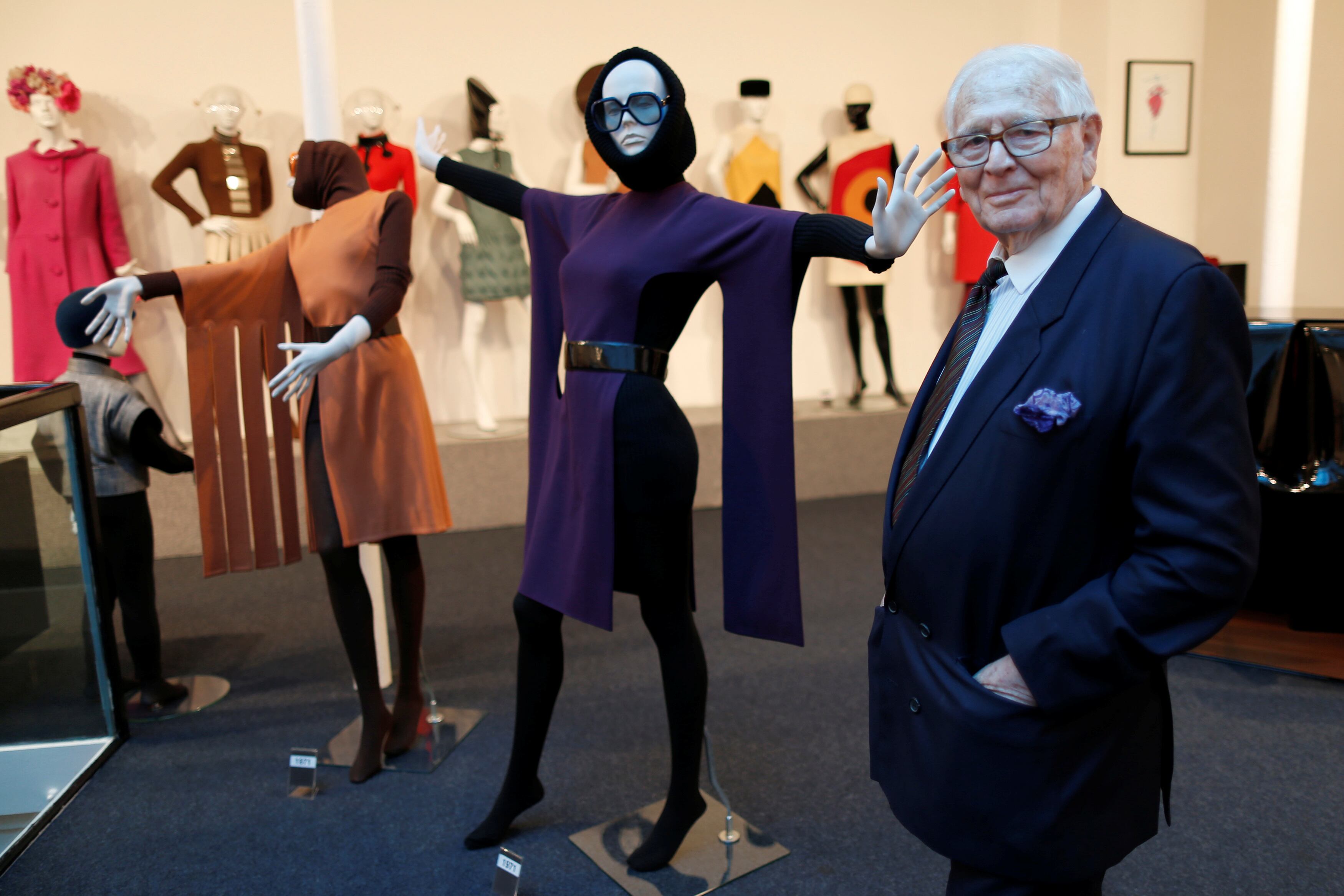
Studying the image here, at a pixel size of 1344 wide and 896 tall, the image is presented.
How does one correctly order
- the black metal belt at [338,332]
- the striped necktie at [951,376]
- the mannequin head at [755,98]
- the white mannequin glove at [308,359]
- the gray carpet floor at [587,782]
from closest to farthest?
the striped necktie at [951,376]
the white mannequin glove at [308,359]
the gray carpet floor at [587,782]
the black metal belt at [338,332]
the mannequin head at [755,98]

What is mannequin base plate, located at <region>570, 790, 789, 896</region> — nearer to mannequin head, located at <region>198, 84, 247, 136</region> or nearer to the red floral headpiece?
mannequin head, located at <region>198, 84, 247, 136</region>

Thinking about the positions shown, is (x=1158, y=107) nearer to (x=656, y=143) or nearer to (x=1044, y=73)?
(x=656, y=143)

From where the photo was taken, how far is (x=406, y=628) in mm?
2596

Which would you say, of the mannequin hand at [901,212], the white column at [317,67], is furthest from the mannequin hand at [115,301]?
the mannequin hand at [901,212]

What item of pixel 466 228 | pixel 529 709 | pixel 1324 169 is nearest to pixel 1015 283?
pixel 529 709

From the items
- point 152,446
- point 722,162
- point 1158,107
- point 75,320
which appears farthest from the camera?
point 1158,107

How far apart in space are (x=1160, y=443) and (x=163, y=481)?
457 centimetres

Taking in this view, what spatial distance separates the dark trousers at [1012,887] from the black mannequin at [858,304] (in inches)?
179

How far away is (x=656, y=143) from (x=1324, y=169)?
16.7 feet

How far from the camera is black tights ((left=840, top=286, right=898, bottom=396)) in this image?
562cm

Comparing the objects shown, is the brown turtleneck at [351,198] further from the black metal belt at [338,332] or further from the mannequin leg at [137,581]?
the mannequin leg at [137,581]

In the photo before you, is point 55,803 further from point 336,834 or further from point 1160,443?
point 1160,443

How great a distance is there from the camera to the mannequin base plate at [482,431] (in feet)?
16.1

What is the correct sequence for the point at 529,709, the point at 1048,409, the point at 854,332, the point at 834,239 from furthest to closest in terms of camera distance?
the point at 854,332
the point at 529,709
the point at 834,239
the point at 1048,409
